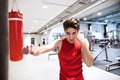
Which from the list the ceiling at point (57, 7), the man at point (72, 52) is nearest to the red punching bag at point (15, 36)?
the man at point (72, 52)

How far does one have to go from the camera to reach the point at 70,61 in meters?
1.74

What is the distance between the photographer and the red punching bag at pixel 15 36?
1417 millimetres

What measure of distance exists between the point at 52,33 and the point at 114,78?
12.3 meters

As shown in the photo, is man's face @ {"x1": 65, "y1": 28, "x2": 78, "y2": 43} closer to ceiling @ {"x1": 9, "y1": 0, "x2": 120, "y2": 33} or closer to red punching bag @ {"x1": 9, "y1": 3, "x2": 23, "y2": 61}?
red punching bag @ {"x1": 9, "y1": 3, "x2": 23, "y2": 61}

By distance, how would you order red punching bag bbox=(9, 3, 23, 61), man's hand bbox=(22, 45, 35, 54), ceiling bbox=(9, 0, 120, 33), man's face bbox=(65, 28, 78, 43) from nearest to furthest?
red punching bag bbox=(9, 3, 23, 61), man's hand bbox=(22, 45, 35, 54), man's face bbox=(65, 28, 78, 43), ceiling bbox=(9, 0, 120, 33)

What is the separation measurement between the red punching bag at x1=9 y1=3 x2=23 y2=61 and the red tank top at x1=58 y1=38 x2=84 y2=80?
58 centimetres

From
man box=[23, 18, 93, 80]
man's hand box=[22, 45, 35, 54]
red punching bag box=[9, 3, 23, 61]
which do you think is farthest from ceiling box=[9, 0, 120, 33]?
man box=[23, 18, 93, 80]

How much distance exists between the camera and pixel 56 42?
1901mm

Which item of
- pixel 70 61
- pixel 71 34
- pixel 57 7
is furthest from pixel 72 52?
pixel 57 7

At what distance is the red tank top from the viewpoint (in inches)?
68.1

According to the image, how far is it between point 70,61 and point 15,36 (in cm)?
76

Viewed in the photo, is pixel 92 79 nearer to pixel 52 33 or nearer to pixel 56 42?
pixel 56 42

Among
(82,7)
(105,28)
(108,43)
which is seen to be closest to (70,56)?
(82,7)

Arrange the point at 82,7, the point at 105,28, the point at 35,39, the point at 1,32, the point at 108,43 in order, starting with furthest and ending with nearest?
1. the point at 35,39
2. the point at 105,28
3. the point at 108,43
4. the point at 82,7
5. the point at 1,32
